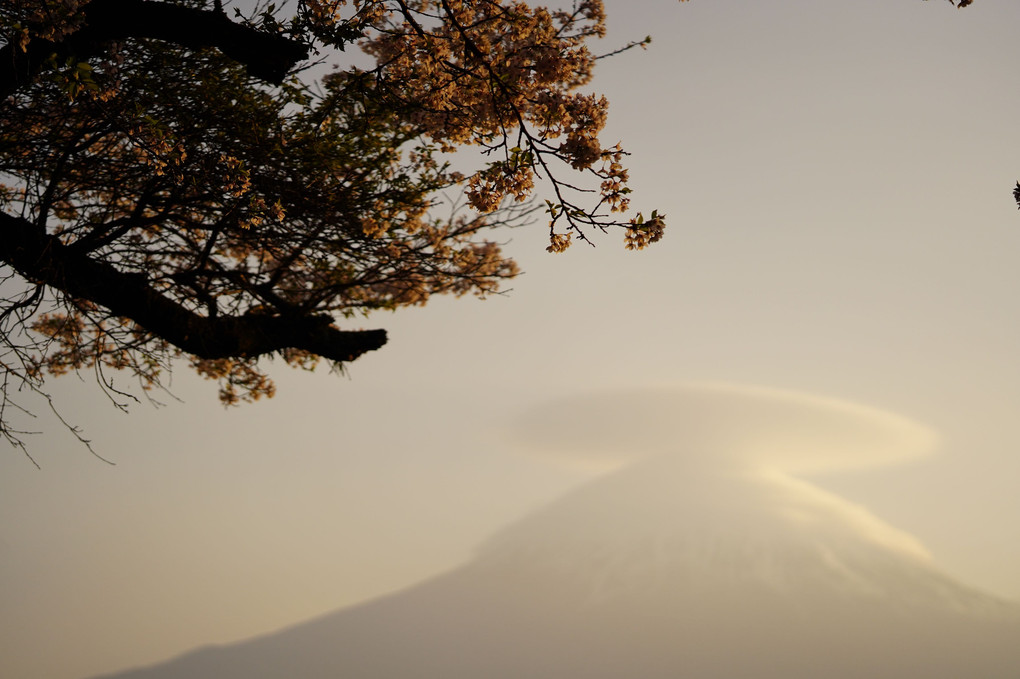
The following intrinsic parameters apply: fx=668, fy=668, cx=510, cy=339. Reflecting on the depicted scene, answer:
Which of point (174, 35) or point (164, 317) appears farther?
point (164, 317)

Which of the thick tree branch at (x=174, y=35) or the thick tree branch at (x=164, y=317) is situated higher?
the thick tree branch at (x=174, y=35)

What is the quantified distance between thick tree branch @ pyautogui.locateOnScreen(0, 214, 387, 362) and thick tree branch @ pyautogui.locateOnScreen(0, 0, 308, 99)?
1739mm

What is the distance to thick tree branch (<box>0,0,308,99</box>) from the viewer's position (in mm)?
6016

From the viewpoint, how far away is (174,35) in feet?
20.1

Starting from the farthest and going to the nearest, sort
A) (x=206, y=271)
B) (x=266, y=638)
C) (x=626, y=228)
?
(x=266, y=638)
(x=206, y=271)
(x=626, y=228)

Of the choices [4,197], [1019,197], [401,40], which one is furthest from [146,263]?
[1019,197]

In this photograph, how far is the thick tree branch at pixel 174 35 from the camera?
19.7 ft

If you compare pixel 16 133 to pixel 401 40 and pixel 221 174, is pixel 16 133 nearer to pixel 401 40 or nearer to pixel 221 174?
pixel 221 174

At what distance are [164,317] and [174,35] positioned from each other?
317 centimetres

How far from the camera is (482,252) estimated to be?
9727 millimetres

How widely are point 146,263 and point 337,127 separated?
308cm

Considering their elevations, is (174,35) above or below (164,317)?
above

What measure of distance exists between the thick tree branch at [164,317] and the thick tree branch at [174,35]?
174cm

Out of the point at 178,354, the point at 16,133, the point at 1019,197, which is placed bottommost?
the point at 1019,197
